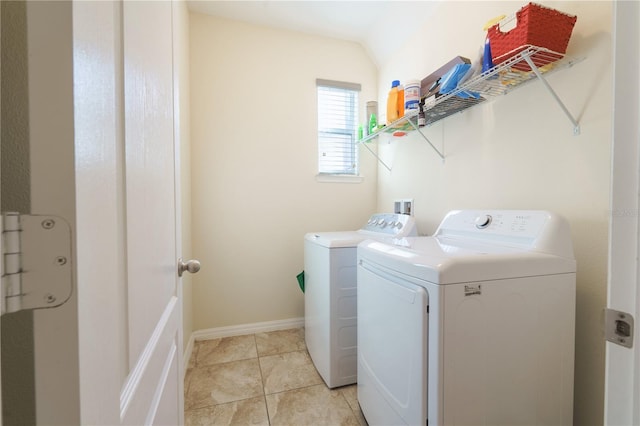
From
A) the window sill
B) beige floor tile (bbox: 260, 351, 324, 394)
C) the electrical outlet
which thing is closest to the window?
the window sill

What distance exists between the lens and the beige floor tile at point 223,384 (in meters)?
1.59

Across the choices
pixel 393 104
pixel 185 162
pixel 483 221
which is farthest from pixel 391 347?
pixel 185 162

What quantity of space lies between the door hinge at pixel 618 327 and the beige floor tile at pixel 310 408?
4.42 feet

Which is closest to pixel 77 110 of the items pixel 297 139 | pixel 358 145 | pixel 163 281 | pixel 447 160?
pixel 163 281

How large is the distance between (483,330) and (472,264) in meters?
0.23

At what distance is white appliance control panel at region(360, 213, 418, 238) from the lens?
176 centimetres

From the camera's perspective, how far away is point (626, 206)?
1.51 ft

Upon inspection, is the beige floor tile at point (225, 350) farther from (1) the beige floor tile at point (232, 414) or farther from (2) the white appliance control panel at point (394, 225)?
(2) the white appliance control panel at point (394, 225)

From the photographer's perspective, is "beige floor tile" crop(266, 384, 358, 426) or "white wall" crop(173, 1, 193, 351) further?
"white wall" crop(173, 1, 193, 351)

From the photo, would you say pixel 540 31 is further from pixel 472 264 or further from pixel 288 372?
pixel 288 372

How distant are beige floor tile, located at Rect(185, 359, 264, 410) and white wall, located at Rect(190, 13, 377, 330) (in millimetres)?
495

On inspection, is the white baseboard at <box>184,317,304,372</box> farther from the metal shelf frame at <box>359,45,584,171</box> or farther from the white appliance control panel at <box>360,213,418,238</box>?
the metal shelf frame at <box>359,45,584,171</box>

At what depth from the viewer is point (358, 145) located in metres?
2.68

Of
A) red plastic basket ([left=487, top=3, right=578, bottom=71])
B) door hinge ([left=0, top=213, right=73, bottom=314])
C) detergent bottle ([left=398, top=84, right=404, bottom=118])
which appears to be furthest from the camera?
detergent bottle ([left=398, top=84, right=404, bottom=118])
